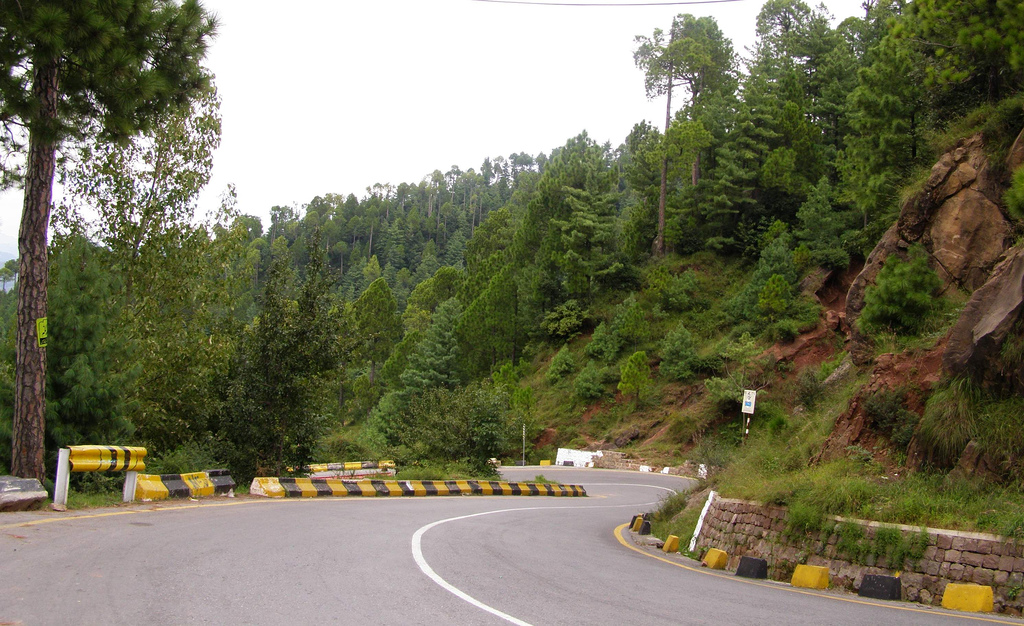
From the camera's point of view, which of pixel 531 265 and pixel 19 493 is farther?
pixel 531 265

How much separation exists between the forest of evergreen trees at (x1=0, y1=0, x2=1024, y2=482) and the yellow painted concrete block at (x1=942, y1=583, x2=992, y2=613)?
10067 millimetres

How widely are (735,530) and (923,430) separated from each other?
3.29 m

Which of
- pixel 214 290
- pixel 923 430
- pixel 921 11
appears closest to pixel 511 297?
pixel 214 290

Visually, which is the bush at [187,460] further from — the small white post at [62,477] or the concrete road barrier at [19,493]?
the concrete road barrier at [19,493]

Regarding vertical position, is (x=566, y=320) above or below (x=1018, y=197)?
below

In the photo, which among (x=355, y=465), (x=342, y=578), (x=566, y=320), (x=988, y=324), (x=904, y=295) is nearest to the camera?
(x=342, y=578)

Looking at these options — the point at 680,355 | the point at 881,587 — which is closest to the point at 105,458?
the point at 881,587

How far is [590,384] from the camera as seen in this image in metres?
49.7

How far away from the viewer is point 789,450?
15.2m

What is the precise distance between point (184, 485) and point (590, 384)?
121 feet

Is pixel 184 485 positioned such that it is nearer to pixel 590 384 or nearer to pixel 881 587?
pixel 881 587

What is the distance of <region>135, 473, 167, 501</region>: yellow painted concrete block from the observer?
43.8 feet

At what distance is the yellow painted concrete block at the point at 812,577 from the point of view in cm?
995

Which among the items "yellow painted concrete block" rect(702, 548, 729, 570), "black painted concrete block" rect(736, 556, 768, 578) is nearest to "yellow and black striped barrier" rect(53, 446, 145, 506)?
"yellow painted concrete block" rect(702, 548, 729, 570)
